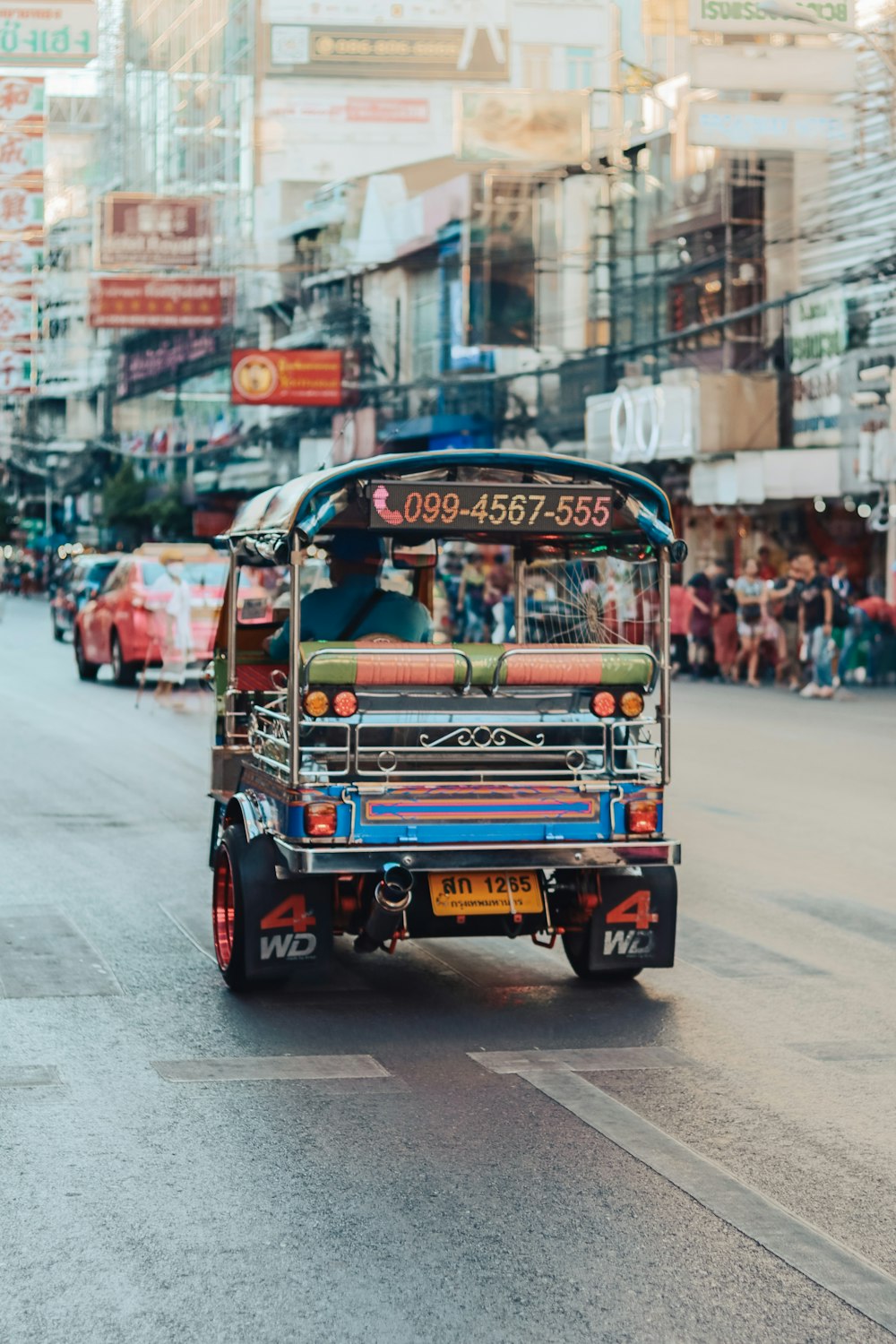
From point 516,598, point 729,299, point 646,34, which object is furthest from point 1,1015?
point 646,34

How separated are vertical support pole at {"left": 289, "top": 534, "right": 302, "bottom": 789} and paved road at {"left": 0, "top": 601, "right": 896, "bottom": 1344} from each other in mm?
974

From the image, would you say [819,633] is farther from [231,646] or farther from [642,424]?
[231,646]

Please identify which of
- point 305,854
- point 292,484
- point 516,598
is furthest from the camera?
point 516,598

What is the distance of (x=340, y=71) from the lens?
7012 cm

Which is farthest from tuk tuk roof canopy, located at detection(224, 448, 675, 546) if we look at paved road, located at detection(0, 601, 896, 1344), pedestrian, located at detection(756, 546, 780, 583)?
pedestrian, located at detection(756, 546, 780, 583)

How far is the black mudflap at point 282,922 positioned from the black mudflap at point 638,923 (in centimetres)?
109

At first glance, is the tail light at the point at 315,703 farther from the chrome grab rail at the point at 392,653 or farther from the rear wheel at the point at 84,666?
the rear wheel at the point at 84,666

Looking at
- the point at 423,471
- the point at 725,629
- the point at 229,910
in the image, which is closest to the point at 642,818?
the point at 423,471

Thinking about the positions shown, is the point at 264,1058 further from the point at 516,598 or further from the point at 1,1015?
the point at 516,598

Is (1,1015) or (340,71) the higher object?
(340,71)

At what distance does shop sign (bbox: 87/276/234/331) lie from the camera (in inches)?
1676

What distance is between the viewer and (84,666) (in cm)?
2756

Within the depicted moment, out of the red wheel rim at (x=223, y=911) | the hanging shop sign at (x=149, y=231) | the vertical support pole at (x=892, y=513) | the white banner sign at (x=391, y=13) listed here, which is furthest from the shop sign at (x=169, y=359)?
the red wheel rim at (x=223, y=911)

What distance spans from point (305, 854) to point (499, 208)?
3963 cm
